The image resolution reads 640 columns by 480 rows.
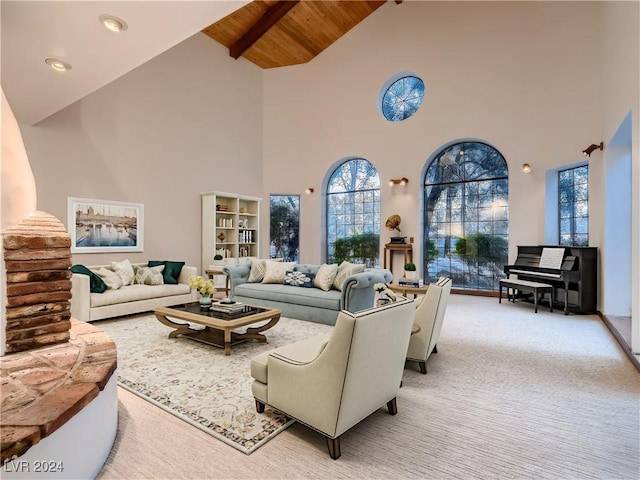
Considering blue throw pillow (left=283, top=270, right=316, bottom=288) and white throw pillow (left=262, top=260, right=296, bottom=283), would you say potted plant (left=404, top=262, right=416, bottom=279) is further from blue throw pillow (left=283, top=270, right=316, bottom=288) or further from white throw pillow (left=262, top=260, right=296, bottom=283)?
white throw pillow (left=262, top=260, right=296, bottom=283)

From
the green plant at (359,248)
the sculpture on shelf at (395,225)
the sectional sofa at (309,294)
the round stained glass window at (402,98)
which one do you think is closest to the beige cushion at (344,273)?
the sectional sofa at (309,294)

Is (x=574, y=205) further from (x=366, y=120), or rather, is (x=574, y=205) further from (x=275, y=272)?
(x=275, y=272)

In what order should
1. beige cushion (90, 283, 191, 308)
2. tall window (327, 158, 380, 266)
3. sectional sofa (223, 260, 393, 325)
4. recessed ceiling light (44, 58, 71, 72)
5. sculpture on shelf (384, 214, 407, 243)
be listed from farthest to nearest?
1. tall window (327, 158, 380, 266)
2. sculpture on shelf (384, 214, 407, 243)
3. beige cushion (90, 283, 191, 308)
4. sectional sofa (223, 260, 393, 325)
5. recessed ceiling light (44, 58, 71, 72)

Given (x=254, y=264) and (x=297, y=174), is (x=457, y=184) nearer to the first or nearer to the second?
(x=297, y=174)

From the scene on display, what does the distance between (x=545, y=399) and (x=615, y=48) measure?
4.75 m

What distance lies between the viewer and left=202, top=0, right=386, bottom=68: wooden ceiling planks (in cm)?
748

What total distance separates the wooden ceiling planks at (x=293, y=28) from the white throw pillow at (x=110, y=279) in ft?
18.2

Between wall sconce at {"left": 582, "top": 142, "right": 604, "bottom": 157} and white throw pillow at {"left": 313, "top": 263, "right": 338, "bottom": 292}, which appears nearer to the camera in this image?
white throw pillow at {"left": 313, "top": 263, "right": 338, "bottom": 292}

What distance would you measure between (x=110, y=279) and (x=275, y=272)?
237cm

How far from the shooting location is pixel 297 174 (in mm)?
9141

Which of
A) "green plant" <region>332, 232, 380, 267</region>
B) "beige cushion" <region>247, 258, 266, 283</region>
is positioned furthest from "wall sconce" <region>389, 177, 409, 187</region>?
"beige cushion" <region>247, 258, 266, 283</region>

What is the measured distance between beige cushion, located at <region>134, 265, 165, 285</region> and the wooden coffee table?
179 cm

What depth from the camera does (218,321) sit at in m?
3.44

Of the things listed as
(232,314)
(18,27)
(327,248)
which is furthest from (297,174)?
(18,27)
